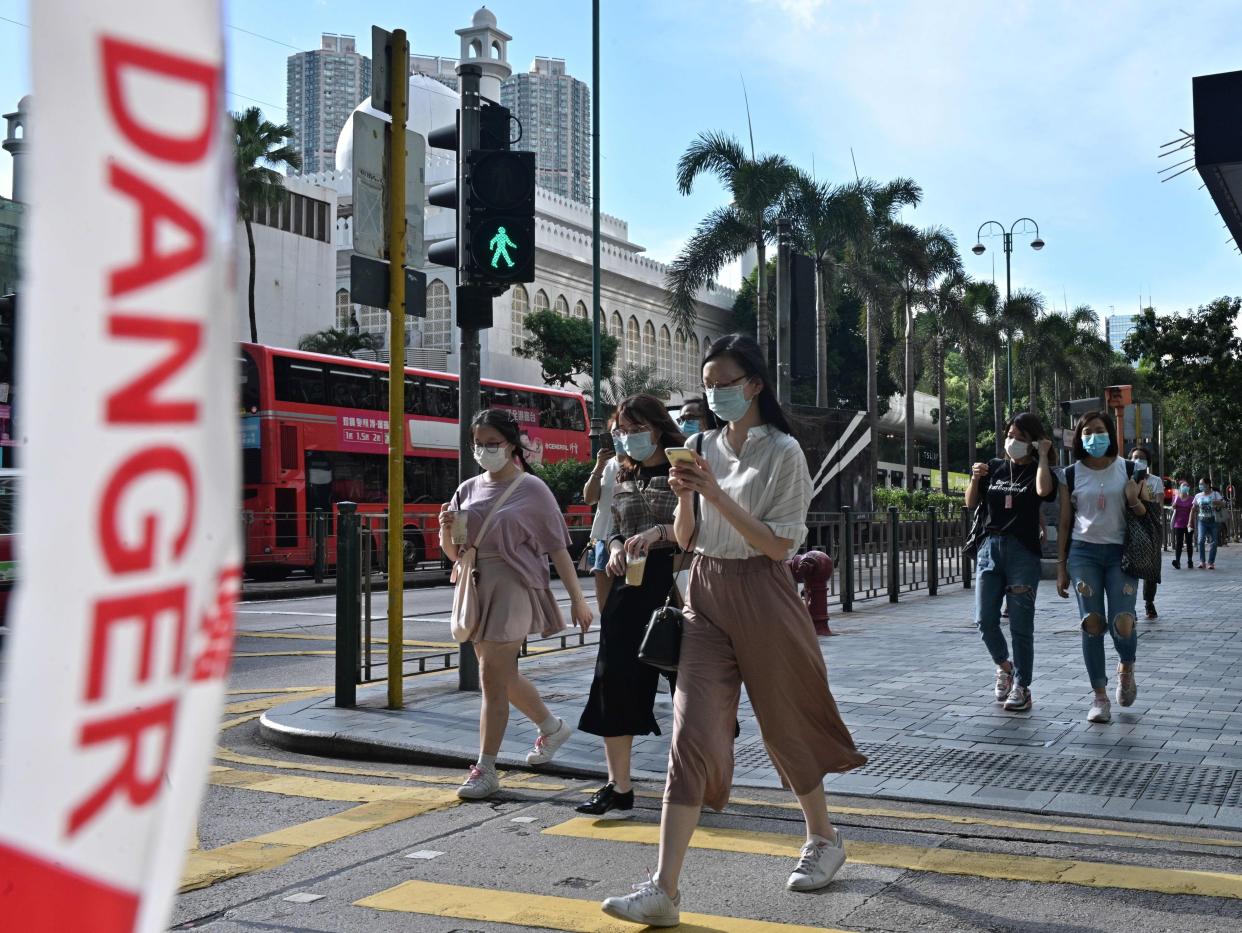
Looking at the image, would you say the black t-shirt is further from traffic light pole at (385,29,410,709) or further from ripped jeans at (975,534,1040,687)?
traffic light pole at (385,29,410,709)

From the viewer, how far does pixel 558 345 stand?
181 feet

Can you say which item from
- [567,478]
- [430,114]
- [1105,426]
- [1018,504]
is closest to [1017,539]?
[1018,504]

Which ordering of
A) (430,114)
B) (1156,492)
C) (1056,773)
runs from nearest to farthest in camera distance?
(1056,773) → (1156,492) → (430,114)

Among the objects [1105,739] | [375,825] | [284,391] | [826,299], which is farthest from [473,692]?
[826,299]

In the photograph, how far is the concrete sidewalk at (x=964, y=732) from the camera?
5707 millimetres

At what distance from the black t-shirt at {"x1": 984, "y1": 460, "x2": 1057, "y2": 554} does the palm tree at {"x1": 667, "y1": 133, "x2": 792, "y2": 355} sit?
25.2 metres

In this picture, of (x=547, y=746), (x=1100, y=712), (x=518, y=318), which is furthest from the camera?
(x=518, y=318)

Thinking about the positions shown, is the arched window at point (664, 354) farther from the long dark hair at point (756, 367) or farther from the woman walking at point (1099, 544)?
the long dark hair at point (756, 367)

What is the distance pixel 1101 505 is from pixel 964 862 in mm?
3324

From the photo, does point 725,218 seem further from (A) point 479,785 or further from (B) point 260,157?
(A) point 479,785

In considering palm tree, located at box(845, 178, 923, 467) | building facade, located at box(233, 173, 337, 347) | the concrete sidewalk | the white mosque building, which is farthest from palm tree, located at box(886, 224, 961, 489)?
the concrete sidewalk

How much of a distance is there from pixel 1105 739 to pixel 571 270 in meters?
55.1

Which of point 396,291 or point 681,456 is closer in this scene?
point 681,456

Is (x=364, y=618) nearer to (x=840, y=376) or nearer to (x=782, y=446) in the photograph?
(x=782, y=446)
